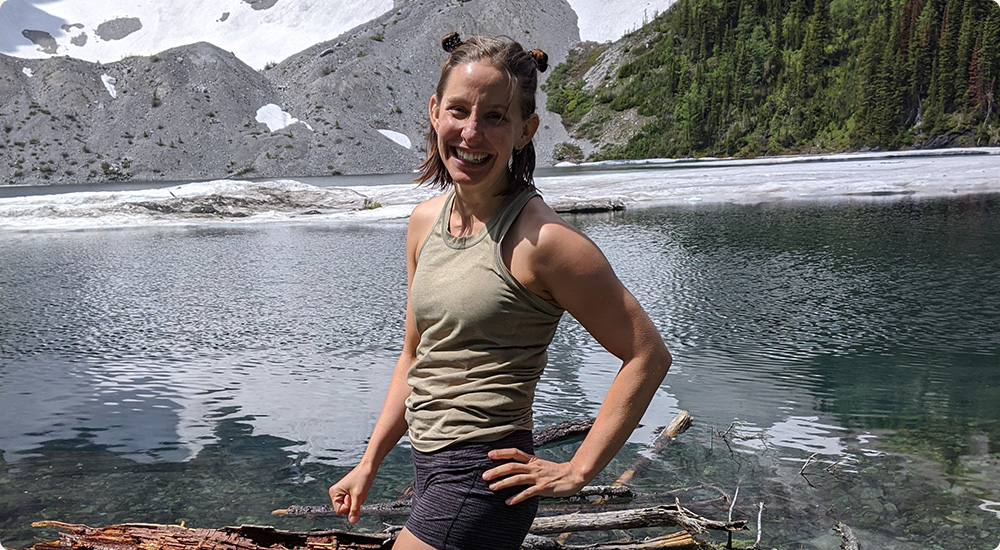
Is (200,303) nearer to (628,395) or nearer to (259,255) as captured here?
(259,255)

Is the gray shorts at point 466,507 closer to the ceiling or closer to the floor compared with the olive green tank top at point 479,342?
closer to the floor

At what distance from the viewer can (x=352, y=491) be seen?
182 centimetres

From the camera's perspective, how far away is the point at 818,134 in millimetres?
81188

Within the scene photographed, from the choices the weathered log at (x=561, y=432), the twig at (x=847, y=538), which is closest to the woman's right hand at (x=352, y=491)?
the twig at (x=847, y=538)

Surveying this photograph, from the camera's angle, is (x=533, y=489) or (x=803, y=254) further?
(x=803, y=254)

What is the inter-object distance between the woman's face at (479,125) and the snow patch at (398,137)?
72.4 metres

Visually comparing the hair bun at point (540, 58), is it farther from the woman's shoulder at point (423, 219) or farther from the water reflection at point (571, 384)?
the water reflection at point (571, 384)

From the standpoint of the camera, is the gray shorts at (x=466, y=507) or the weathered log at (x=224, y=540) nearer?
the gray shorts at (x=466, y=507)

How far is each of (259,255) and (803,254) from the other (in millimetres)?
8518

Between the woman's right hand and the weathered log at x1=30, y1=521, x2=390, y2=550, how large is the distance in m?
0.37

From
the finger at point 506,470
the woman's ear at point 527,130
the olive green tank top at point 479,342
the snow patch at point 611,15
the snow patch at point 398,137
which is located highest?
the snow patch at point 611,15

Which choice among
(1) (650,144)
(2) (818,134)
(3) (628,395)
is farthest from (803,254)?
(1) (650,144)

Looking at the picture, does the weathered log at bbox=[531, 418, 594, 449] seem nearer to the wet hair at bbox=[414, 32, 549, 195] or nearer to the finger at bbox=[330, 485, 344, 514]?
the finger at bbox=[330, 485, 344, 514]

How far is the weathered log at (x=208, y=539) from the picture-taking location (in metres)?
2.26
